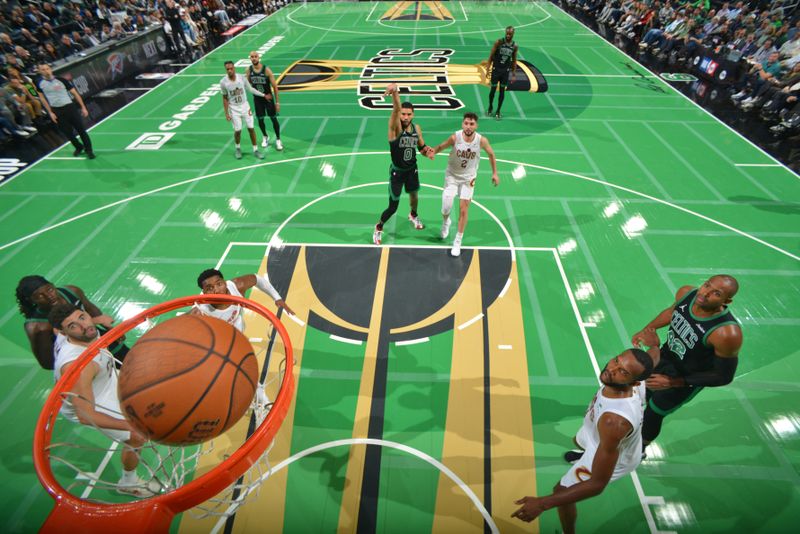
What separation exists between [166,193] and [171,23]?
38.3ft

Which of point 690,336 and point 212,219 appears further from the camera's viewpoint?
point 212,219

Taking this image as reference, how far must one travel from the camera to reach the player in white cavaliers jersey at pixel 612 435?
2.73 meters

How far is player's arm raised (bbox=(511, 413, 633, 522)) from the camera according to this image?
2.71 meters

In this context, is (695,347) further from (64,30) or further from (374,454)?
(64,30)

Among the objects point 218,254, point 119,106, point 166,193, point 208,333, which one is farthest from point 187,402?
point 119,106

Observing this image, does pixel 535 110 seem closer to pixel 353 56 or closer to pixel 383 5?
pixel 353 56

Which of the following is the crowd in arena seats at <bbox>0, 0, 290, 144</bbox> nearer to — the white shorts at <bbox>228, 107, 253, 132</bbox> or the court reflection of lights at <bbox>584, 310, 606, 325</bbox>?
the white shorts at <bbox>228, 107, 253, 132</bbox>

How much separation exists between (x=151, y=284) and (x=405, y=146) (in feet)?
13.7

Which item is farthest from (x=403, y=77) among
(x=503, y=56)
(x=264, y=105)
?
(x=264, y=105)

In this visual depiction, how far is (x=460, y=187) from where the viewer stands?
612 cm

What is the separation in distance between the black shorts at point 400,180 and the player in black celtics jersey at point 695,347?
3755 millimetres

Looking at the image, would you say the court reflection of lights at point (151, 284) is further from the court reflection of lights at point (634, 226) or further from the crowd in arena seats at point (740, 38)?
the crowd in arena seats at point (740, 38)

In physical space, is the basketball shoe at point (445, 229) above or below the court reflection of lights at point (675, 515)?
above

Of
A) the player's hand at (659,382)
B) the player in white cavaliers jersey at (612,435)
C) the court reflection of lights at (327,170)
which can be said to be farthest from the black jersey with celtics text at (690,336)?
the court reflection of lights at (327,170)
